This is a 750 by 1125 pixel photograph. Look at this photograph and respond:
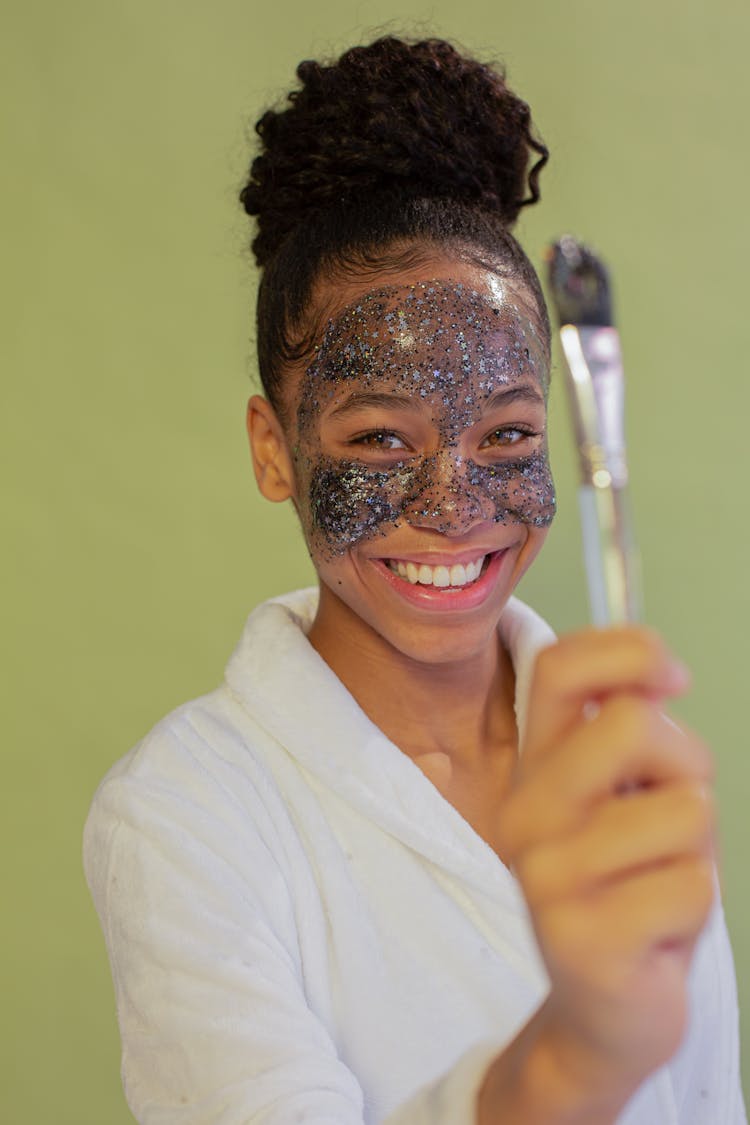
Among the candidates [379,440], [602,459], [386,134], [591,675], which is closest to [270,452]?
[379,440]

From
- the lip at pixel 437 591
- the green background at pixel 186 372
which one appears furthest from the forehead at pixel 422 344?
the green background at pixel 186 372

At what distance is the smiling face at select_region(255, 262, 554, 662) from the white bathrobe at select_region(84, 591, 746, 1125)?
0.09m

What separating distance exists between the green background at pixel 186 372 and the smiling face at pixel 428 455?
1.95 feet

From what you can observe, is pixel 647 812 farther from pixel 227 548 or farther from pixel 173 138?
pixel 173 138

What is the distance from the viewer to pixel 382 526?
37.6 inches

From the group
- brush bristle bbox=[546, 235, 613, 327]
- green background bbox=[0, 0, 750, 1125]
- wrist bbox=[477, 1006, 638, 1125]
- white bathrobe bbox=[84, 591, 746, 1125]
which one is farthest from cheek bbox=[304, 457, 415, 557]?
green background bbox=[0, 0, 750, 1125]

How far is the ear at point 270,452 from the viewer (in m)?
1.04

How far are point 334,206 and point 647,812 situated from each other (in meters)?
0.63

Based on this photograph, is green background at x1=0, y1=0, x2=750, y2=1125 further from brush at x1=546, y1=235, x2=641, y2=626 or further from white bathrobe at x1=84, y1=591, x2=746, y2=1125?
brush at x1=546, y1=235, x2=641, y2=626

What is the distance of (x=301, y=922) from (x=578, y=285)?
464mm

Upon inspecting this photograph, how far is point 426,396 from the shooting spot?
94 centimetres

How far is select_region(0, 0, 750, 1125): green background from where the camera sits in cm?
155

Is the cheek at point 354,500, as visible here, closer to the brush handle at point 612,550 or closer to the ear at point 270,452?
the ear at point 270,452

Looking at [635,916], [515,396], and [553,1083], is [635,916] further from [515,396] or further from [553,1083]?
[515,396]
